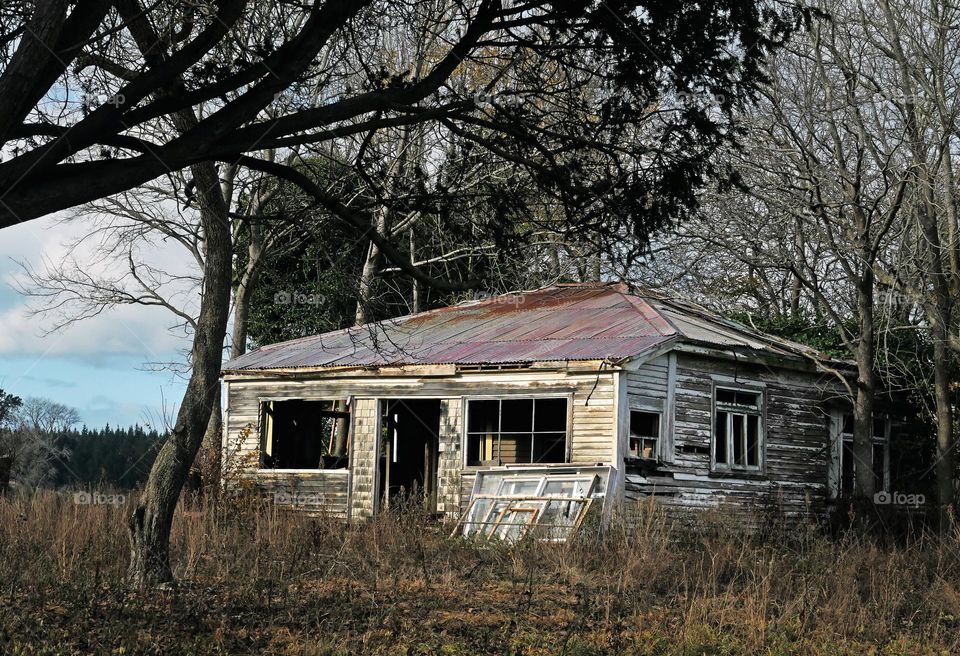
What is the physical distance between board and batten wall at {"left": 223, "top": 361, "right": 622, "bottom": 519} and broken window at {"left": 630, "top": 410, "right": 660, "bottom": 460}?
0.82m

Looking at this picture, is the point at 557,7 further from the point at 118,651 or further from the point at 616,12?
the point at 118,651

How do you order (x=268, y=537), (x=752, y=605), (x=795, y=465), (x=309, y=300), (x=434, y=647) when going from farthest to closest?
1. (x=309, y=300)
2. (x=795, y=465)
3. (x=268, y=537)
4. (x=752, y=605)
5. (x=434, y=647)

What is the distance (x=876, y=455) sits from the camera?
78.2ft

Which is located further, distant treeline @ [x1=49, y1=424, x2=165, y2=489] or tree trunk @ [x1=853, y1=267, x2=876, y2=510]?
distant treeline @ [x1=49, y1=424, x2=165, y2=489]

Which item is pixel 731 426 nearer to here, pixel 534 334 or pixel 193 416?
pixel 534 334

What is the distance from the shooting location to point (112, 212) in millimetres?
28734

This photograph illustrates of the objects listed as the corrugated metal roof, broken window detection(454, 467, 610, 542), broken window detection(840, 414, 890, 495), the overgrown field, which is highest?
the corrugated metal roof

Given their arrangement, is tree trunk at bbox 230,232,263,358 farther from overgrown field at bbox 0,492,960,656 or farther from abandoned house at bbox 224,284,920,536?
overgrown field at bbox 0,492,960,656

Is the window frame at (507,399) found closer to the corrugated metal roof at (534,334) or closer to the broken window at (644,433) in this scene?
the corrugated metal roof at (534,334)

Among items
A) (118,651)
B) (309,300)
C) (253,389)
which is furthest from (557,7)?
(309,300)

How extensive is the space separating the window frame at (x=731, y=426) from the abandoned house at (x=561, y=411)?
0.11 feet

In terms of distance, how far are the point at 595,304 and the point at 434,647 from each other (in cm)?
1395

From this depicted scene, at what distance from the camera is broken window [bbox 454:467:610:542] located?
1770 cm

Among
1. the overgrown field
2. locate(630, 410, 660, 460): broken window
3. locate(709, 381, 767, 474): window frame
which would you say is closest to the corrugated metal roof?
locate(709, 381, 767, 474): window frame
